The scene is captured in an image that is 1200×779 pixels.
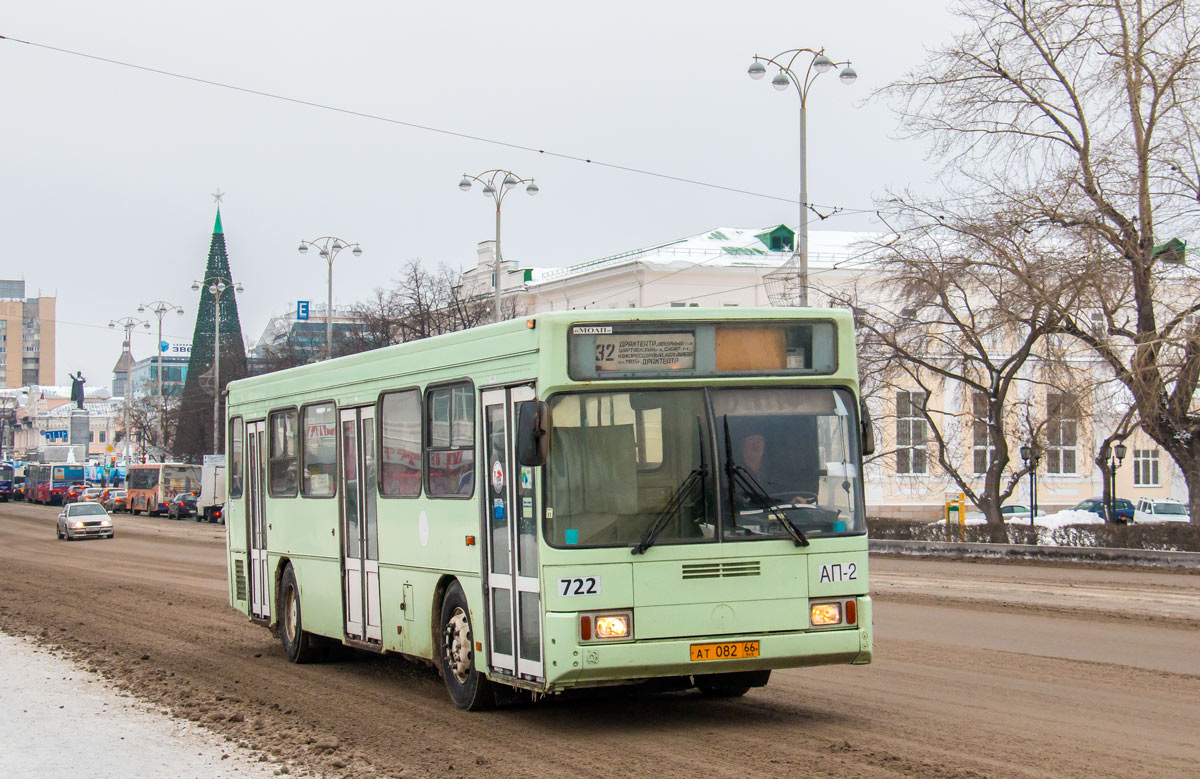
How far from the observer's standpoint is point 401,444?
11773mm

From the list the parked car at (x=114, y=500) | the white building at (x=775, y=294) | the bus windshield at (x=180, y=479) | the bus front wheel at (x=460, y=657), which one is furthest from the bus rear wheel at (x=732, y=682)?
the parked car at (x=114, y=500)

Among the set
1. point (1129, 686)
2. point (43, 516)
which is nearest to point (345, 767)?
point (1129, 686)

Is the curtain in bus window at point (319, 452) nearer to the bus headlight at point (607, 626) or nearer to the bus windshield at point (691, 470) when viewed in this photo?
the bus windshield at point (691, 470)

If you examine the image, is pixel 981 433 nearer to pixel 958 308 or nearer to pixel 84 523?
pixel 958 308

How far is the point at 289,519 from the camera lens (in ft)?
47.9

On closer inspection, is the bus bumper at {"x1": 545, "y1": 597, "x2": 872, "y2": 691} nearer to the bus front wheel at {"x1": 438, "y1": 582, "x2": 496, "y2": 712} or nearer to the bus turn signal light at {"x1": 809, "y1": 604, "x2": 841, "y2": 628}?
the bus turn signal light at {"x1": 809, "y1": 604, "x2": 841, "y2": 628}

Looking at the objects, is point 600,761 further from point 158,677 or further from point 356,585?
point 158,677

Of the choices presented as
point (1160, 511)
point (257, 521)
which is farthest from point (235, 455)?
point (1160, 511)

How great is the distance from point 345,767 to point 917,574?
19892 mm

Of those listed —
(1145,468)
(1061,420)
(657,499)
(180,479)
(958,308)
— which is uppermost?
(958,308)

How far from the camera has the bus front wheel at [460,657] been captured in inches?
411

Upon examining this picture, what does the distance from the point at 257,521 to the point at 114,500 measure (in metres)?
70.0

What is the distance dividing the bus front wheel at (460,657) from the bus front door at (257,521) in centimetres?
508

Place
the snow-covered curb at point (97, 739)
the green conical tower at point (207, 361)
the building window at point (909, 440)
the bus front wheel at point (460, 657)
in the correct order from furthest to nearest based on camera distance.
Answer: the green conical tower at point (207, 361)
the building window at point (909, 440)
the bus front wheel at point (460, 657)
the snow-covered curb at point (97, 739)
